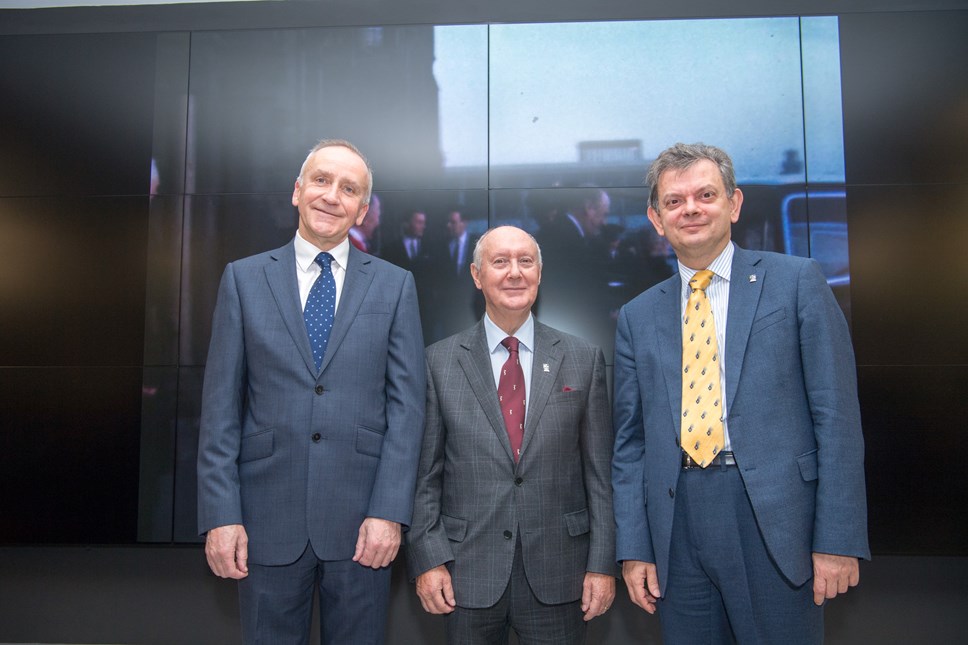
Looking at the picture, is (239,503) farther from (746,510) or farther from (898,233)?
(898,233)

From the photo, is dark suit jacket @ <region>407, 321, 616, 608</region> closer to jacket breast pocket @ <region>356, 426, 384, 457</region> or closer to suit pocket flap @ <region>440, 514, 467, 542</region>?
suit pocket flap @ <region>440, 514, 467, 542</region>

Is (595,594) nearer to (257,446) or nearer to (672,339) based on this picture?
(672,339)

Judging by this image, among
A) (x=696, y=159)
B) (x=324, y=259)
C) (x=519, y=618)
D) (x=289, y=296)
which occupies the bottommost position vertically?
(x=519, y=618)

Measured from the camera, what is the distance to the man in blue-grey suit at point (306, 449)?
5.53ft

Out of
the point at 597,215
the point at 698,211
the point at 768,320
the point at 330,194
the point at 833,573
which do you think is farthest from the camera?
the point at 597,215

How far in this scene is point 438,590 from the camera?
1.78 m

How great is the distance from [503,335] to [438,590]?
0.80m

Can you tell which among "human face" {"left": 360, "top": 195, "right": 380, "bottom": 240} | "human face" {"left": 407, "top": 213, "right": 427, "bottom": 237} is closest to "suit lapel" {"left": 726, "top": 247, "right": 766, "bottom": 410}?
"human face" {"left": 407, "top": 213, "right": 427, "bottom": 237}

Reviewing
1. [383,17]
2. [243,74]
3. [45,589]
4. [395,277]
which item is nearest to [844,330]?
[395,277]

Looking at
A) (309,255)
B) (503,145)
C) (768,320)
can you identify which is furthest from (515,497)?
(503,145)

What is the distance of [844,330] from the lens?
1.66m

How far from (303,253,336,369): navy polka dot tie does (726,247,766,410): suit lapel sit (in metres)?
1.13

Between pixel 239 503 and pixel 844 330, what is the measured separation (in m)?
1.72

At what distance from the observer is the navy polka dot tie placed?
1.80m
